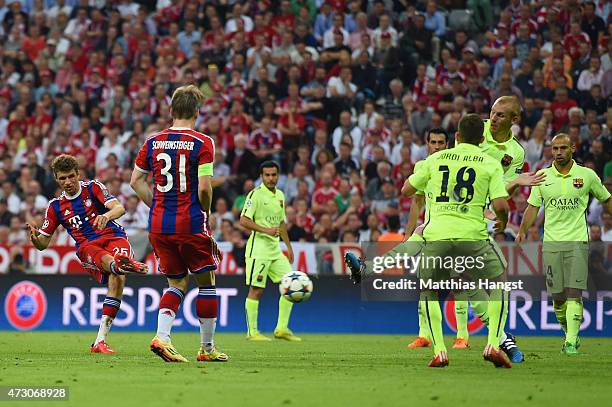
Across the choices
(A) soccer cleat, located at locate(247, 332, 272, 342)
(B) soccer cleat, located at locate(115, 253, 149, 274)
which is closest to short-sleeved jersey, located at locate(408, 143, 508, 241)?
(B) soccer cleat, located at locate(115, 253, 149, 274)

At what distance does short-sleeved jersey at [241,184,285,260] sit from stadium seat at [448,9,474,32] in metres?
8.90

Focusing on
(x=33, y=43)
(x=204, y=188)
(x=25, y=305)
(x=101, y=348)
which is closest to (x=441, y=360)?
(x=204, y=188)

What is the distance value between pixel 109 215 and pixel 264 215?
497 cm

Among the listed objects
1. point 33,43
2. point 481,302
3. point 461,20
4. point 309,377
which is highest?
point 461,20

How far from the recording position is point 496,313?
10.8m

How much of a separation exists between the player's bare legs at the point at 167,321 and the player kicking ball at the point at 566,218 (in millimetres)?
4756

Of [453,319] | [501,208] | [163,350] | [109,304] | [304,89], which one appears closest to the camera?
[501,208]

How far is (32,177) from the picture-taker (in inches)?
942

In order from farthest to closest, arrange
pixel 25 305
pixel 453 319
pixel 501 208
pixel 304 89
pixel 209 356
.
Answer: pixel 304 89, pixel 25 305, pixel 453 319, pixel 209 356, pixel 501 208

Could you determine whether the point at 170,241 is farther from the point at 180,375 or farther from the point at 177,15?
the point at 177,15

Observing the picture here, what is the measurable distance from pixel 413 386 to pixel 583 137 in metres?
13.4

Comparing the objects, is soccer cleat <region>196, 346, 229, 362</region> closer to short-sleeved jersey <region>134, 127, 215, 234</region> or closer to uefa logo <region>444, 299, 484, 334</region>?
short-sleeved jersey <region>134, 127, 215, 234</region>

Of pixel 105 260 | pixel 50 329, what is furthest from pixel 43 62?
pixel 105 260

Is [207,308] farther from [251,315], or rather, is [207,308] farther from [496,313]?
[251,315]
